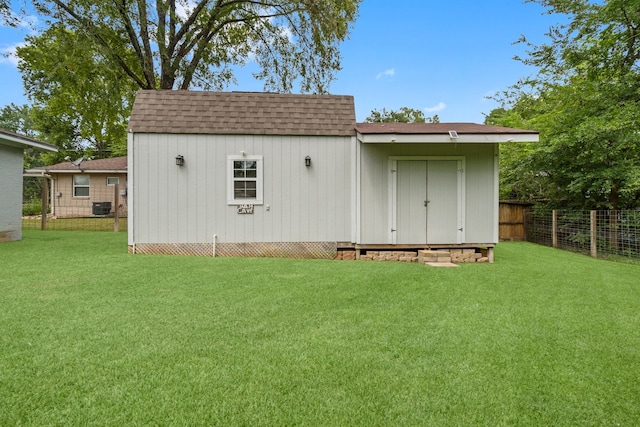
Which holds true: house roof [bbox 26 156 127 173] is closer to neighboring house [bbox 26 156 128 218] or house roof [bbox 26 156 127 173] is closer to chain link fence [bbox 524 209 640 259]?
neighboring house [bbox 26 156 128 218]

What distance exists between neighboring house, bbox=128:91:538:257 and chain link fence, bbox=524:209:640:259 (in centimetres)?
287

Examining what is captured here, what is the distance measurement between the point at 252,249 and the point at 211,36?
1057 centimetres

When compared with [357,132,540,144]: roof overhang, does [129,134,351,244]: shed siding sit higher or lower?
lower

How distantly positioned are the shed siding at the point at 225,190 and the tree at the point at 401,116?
24.8 meters

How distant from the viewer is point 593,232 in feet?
26.4

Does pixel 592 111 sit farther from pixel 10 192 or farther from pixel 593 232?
pixel 10 192

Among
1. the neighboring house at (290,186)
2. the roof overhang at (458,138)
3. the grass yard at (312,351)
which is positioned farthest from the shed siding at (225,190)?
the grass yard at (312,351)

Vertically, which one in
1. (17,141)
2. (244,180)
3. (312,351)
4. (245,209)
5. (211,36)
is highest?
(211,36)

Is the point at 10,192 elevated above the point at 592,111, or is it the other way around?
the point at 592,111

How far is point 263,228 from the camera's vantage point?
7.25 meters

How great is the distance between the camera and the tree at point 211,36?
1196cm

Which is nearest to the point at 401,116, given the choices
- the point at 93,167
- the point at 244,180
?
the point at 93,167

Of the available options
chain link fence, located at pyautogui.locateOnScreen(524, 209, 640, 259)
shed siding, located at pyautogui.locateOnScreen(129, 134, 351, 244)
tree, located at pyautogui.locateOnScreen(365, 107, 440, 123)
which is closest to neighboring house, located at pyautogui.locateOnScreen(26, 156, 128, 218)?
shed siding, located at pyautogui.locateOnScreen(129, 134, 351, 244)

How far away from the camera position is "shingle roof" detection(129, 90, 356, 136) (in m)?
7.12
